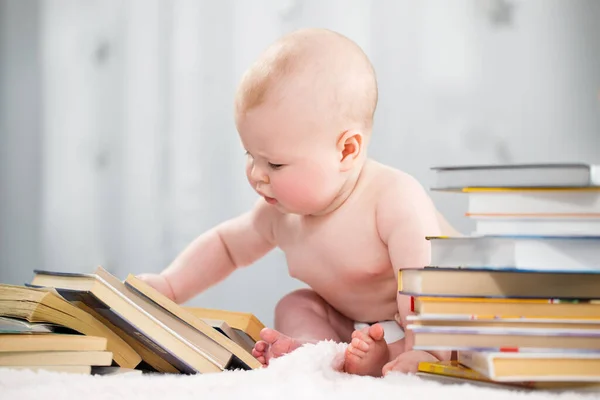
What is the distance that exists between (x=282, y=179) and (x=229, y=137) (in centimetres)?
76

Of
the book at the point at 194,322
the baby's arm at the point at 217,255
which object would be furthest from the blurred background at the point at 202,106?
the book at the point at 194,322

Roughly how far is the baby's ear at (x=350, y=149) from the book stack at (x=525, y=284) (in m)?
0.40

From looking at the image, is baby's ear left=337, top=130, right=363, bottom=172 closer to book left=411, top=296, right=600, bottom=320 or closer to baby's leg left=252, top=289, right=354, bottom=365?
baby's leg left=252, top=289, right=354, bottom=365

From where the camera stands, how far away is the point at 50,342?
40.3 inches

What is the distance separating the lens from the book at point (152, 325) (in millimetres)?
1076

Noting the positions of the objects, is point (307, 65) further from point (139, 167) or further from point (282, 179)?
point (139, 167)

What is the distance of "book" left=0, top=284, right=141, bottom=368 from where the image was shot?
1080 millimetres

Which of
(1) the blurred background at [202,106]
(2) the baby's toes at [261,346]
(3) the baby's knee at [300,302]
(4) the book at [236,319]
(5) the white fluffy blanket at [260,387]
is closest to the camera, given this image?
(5) the white fluffy blanket at [260,387]

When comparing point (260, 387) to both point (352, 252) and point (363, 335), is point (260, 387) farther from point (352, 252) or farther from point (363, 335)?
point (352, 252)

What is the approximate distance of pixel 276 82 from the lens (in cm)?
125

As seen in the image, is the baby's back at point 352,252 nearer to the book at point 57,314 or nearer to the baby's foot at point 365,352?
the baby's foot at point 365,352

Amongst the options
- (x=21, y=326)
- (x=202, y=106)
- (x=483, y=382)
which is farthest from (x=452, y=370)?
(x=202, y=106)

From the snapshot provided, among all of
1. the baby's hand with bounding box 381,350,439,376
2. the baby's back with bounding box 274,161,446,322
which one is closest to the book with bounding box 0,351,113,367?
the baby's hand with bounding box 381,350,439,376

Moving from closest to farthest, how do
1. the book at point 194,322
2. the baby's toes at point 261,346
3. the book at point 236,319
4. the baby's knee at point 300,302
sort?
the book at point 194,322
the baby's toes at point 261,346
the book at point 236,319
the baby's knee at point 300,302
